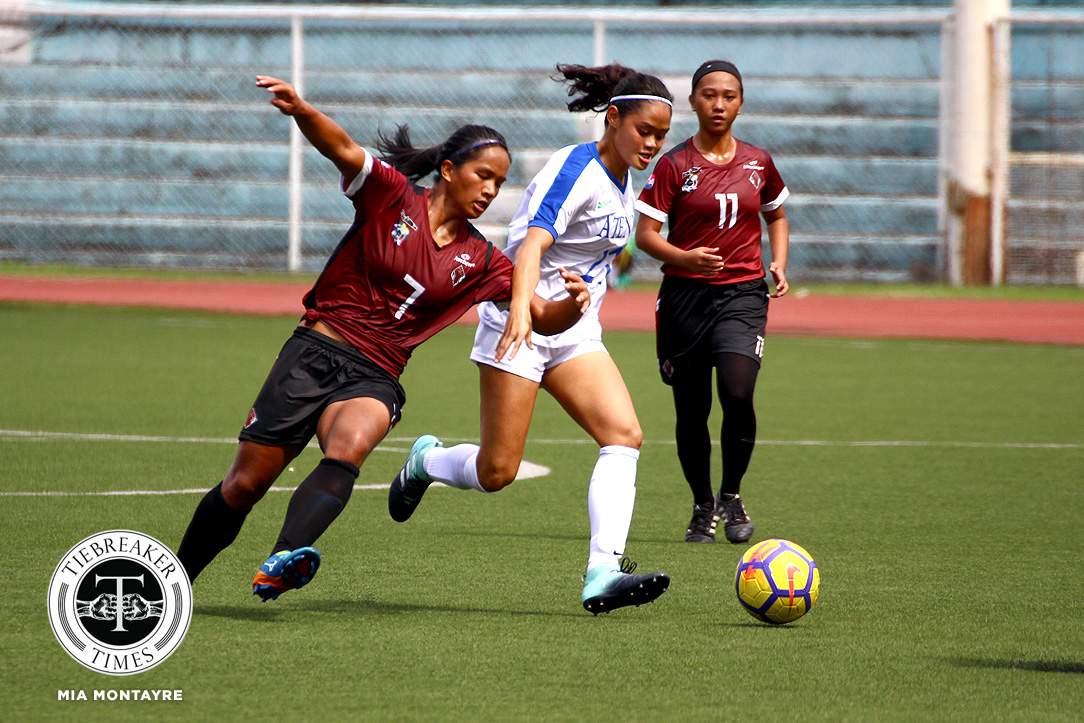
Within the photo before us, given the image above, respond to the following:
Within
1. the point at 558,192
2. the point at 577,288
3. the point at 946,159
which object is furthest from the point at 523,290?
the point at 946,159

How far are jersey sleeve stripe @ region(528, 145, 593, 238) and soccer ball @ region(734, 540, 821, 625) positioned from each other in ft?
4.78

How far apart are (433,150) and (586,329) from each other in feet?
3.26

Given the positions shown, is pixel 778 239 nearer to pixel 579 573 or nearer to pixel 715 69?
pixel 715 69

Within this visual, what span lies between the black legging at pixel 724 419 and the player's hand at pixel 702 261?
0.54m

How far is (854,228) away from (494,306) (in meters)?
22.2

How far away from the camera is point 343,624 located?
21.1ft

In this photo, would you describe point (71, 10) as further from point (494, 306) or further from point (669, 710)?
point (669, 710)

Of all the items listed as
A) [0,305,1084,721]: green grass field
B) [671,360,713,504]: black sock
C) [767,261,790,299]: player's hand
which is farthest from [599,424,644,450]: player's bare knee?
[767,261,790,299]: player's hand

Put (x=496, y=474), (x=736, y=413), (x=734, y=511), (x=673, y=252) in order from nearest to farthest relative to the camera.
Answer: (x=496, y=474) < (x=673, y=252) < (x=734, y=511) < (x=736, y=413)

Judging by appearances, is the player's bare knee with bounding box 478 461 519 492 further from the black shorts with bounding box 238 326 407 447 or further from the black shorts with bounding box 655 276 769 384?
the black shorts with bounding box 655 276 769 384

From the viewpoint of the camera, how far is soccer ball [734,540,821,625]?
21.4 feet

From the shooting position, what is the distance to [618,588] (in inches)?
259

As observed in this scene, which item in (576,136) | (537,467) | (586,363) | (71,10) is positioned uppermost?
(71,10)

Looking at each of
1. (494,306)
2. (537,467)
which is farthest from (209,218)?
(494,306)
